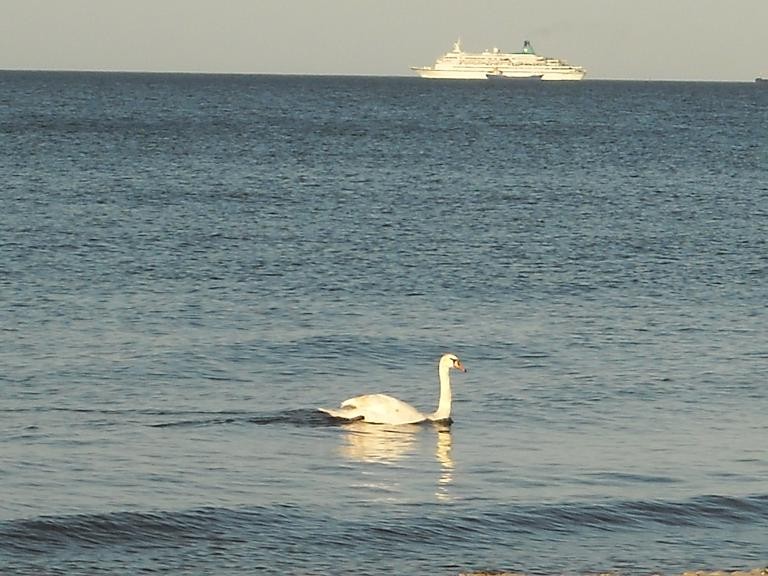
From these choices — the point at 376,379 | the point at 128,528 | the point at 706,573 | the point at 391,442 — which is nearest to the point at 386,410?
the point at 391,442

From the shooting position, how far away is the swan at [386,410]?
1775 cm

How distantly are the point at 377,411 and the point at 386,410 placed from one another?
0.14m

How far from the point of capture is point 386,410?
17.9 meters

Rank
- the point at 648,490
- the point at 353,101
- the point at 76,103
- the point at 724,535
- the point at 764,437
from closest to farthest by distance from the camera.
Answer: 1. the point at 724,535
2. the point at 648,490
3. the point at 764,437
4. the point at 76,103
5. the point at 353,101

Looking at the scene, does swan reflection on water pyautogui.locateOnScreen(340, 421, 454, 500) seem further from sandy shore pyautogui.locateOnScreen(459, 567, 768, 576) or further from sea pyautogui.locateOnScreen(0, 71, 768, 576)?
sandy shore pyautogui.locateOnScreen(459, 567, 768, 576)

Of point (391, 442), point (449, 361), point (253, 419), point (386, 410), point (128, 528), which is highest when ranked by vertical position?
point (449, 361)

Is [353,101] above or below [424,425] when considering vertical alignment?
above

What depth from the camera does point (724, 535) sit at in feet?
44.4

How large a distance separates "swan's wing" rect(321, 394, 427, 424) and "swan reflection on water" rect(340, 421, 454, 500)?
68 mm

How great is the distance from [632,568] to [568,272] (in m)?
18.6

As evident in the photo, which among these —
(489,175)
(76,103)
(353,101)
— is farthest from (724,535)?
(353,101)

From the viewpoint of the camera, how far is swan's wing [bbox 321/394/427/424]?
17.8 metres

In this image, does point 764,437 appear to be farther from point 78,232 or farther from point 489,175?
point 489,175

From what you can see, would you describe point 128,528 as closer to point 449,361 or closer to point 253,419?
point 253,419
